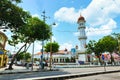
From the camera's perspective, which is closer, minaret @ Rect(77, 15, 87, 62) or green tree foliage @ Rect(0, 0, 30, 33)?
green tree foliage @ Rect(0, 0, 30, 33)

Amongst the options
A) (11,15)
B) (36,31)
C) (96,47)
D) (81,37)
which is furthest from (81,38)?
(11,15)

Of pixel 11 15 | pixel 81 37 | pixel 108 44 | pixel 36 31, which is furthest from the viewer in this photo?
pixel 81 37

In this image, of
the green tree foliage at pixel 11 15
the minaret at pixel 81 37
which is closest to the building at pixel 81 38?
the minaret at pixel 81 37

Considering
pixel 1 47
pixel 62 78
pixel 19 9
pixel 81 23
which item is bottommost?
pixel 62 78

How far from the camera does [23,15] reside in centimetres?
2219

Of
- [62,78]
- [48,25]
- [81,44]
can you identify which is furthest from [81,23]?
[62,78]

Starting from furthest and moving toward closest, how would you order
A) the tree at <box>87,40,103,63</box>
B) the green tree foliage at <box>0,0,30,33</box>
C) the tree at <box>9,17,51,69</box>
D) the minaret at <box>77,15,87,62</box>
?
1. the minaret at <box>77,15,87,62</box>
2. the tree at <box>87,40,103,63</box>
3. the tree at <box>9,17,51,69</box>
4. the green tree foliage at <box>0,0,30,33</box>

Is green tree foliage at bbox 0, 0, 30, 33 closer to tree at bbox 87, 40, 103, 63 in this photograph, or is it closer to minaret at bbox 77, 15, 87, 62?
tree at bbox 87, 40, 103, 63

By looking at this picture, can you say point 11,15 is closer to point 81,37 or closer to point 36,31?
point 36,31

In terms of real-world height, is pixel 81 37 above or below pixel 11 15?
above

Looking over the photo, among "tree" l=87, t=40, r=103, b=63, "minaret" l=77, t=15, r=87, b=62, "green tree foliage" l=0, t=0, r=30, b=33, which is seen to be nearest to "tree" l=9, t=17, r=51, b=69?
"green tree foliage" l=0, t=0, r=30, b=33

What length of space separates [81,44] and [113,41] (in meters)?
28.5

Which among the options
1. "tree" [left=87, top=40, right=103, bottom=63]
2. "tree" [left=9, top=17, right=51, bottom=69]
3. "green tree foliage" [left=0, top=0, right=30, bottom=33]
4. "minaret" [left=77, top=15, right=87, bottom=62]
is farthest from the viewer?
"minaret" [left=77, top=15, right=87, bottom=62]

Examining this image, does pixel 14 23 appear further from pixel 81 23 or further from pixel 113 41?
pixel 81 23
